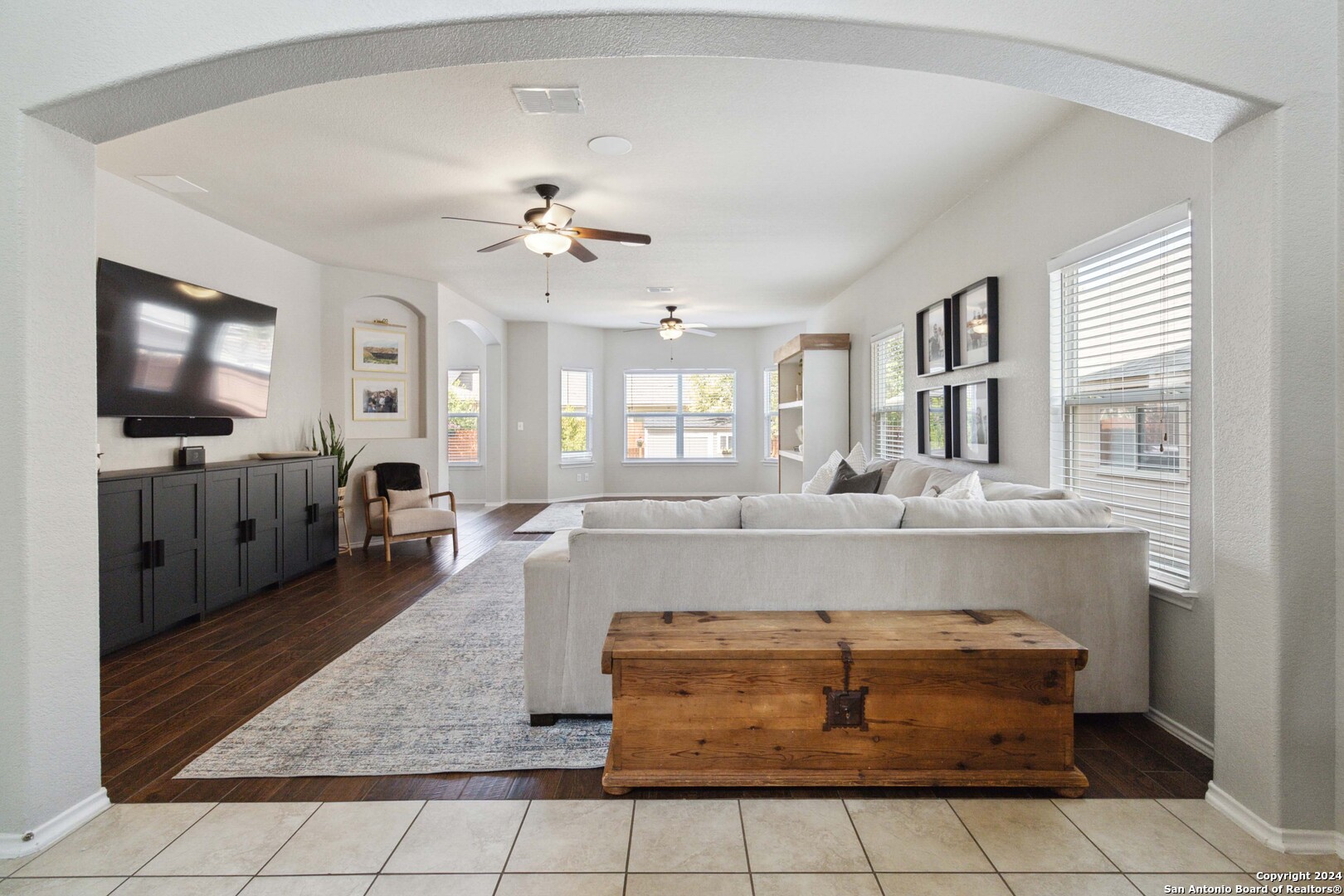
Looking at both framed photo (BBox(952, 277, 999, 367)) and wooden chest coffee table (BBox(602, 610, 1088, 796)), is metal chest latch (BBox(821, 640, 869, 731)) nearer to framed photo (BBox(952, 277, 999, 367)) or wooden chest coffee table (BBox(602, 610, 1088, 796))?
wooden chest coffee table (BBox(602, 610, 1088, 796))

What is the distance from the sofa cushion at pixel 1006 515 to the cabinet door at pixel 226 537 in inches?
158

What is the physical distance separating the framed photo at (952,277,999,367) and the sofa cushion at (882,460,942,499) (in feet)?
2.34

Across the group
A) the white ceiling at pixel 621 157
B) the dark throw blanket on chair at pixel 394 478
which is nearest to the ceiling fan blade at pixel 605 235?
the white ceiling at pixel 621 157

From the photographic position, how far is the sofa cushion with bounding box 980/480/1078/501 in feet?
9.33

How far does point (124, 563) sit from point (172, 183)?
224 cm

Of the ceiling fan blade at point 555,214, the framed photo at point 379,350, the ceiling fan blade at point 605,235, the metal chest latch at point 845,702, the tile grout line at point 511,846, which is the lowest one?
the tile grout line at point 511,846

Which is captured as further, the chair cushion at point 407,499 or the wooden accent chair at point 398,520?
the chair cushion at point 407,499

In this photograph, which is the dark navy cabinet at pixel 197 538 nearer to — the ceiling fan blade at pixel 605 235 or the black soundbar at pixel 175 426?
the black soundbar at pixel 175 426

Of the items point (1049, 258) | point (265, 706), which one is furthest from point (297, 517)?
point (1049, 258)

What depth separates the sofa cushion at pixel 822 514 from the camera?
254 centimetres

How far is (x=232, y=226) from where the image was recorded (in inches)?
190

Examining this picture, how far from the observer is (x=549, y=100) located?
290 centimetres

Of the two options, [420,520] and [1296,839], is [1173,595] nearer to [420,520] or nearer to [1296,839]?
[1296,839]

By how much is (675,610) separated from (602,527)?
0.42 meters
